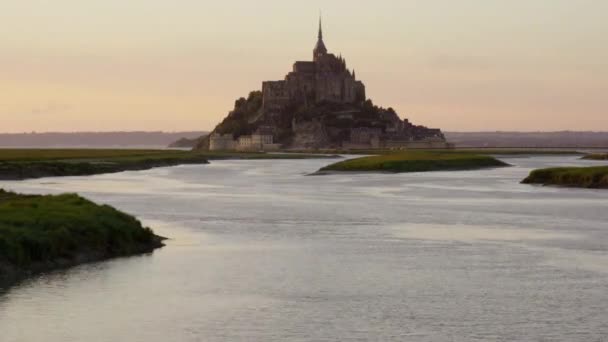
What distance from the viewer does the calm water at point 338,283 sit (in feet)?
94.8

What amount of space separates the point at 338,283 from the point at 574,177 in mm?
66877

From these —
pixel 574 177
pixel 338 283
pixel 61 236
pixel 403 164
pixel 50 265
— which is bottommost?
pixel 338 283

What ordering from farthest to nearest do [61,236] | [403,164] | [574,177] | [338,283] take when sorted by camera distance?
[403,164]
[574,177]
[61,236]
[338,283]

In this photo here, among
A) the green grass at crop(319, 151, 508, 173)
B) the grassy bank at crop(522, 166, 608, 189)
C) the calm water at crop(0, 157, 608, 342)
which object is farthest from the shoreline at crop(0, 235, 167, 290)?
the green grass at crop(319, 151, 508, 173)

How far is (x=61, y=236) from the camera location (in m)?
40.0

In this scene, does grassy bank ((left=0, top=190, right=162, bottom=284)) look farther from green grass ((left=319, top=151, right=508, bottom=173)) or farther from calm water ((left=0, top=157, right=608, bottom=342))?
green grass ((left=319, top=151, right=508, bottom=173))

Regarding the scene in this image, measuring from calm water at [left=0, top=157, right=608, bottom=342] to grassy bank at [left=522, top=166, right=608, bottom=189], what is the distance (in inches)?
1194

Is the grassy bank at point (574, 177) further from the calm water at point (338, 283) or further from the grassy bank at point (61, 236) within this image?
the grassy bank at point (61, 236)

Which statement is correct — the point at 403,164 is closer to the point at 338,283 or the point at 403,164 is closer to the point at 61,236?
the point at 61,236

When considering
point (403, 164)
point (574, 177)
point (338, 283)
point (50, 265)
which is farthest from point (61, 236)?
point (403, 164)

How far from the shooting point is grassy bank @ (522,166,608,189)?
96.1 m

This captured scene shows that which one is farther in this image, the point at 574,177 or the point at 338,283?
the point at 574,177

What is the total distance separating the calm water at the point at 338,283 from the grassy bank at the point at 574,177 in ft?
99.5

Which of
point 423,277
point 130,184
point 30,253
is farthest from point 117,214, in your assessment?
point 130,184
